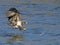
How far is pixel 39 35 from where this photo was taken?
575 inches

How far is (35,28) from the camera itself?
16.4m

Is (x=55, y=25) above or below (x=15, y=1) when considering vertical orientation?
below

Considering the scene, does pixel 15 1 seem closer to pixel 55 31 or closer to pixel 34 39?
pixel 55 31

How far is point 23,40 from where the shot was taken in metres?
13.8

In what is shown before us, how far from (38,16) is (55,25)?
284cm

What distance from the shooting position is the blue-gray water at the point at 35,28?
13.7 metres

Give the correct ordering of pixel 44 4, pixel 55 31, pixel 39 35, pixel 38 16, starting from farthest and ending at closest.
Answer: pixel 44 4, pixel 38 16, pixel 55 31, pixel 39 35

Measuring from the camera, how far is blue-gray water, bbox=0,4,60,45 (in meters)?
13.7

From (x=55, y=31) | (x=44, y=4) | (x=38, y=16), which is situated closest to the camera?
(x=55, y=31)

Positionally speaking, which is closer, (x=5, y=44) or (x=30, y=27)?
(x=5, y=44)

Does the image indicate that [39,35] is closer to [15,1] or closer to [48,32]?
[48,32]

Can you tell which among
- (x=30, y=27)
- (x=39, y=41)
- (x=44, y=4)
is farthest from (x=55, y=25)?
(x=44, y=4)

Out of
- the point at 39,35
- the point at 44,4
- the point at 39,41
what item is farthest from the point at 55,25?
the point at 44,4

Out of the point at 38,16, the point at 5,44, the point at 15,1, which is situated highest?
the point at 15,1
